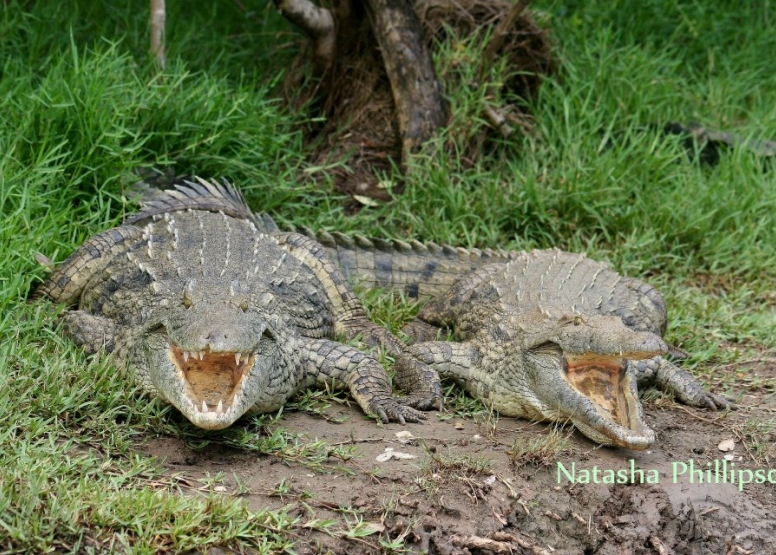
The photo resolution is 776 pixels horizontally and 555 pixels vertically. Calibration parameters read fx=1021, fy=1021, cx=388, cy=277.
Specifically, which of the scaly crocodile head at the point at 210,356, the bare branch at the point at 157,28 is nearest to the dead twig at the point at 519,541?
the scaly crocodile head at the point at 210,356

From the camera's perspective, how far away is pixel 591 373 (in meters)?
4.89

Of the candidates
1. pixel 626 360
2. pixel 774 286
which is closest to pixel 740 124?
pixel 774 286

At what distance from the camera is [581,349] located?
15.5ft

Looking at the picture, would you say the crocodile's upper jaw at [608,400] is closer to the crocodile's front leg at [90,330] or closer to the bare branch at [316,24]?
the crocodile's front leg at [90,330]

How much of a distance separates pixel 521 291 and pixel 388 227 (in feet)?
4.85

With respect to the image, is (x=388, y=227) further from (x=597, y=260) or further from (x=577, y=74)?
(x=577, y=74)

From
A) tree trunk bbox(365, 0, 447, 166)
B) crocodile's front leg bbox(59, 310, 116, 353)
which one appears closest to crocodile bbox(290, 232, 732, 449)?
tree trunk bbox(365, 0, 447, 166)

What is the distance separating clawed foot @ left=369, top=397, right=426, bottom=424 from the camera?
4773 millimetres

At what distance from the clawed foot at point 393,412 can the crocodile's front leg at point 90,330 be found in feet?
4.20

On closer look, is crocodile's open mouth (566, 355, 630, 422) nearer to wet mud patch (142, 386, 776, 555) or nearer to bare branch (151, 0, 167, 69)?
wet mud patch (142, 386, 776, 555)

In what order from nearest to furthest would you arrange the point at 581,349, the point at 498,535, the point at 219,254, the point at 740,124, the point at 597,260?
the point at 498,535 → the point at 581,349 → the point at 219,254 → the point at 597,260 → the point at 740,124

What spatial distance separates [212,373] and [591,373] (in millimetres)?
1800

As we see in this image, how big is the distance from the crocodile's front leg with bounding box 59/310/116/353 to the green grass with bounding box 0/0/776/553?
0.08 meters

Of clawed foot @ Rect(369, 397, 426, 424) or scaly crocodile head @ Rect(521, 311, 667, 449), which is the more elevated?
scaly crocodile head @ Rect(521, 311, 667, 449)
